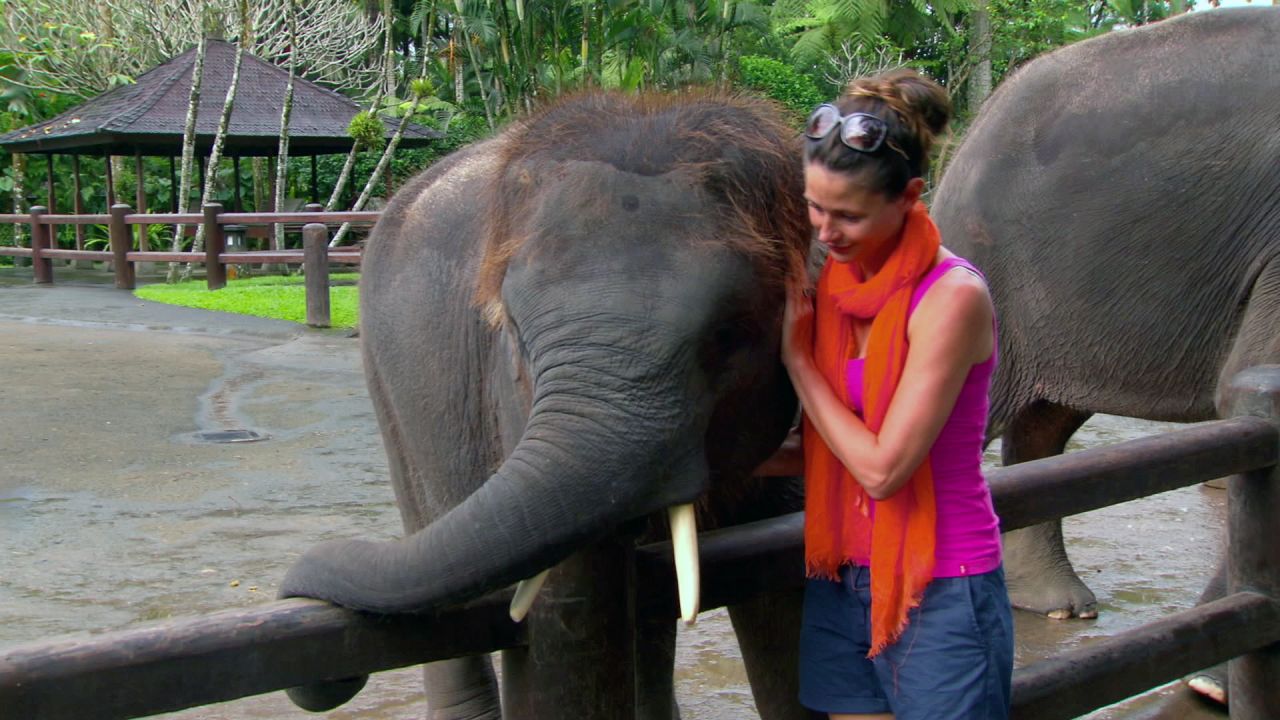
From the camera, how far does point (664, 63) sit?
87.0ft

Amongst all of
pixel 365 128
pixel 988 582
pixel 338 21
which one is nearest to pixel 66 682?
pixel 988 582

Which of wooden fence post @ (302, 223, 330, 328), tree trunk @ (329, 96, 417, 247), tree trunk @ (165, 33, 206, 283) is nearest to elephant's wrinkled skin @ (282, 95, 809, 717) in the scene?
wooden fence post @ (302, 223, 330, 328)

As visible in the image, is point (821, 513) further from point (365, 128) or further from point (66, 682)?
point (365, 128)

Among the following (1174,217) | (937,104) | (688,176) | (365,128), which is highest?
(937,104)

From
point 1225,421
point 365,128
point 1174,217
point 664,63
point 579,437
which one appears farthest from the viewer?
point 664,63

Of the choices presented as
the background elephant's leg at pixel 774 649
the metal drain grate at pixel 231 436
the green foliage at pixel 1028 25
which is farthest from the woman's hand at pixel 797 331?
the green foliage at pixel 1028 25

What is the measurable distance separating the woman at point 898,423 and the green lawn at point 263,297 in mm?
11550

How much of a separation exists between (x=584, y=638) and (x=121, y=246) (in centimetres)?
1781

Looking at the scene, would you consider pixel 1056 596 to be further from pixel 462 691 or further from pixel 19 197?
pixel 19 197

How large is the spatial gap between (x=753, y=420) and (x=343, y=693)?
33.9 inches

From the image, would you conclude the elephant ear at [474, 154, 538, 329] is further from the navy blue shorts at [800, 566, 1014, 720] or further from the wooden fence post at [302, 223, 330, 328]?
the wooden fence post at [302, 223, 330, 328]

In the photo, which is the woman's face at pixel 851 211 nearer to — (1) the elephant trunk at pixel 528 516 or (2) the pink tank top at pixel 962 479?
(2) the pink tank top at pixel 962 479

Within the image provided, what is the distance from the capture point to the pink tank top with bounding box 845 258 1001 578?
6.98ft

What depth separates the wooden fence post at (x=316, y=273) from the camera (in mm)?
12961
